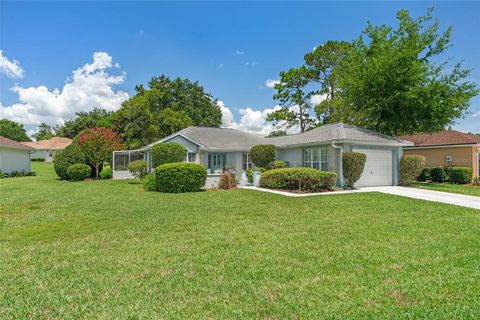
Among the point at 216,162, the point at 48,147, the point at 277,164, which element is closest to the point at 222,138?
the point at 216,162

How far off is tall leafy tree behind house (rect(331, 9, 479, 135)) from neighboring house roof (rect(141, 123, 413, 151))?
13.1ft

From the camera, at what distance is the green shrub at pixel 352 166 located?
1622 centimetres

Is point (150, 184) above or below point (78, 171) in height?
below

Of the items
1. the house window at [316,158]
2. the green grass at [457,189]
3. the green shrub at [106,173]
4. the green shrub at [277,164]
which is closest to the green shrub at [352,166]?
the house window at [316,158]

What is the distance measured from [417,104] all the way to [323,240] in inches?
755

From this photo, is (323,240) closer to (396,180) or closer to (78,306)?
(78,306)

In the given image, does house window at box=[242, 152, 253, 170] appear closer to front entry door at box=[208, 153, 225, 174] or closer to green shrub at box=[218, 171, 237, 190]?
front entry door at box=[208, 153, 225, 174]

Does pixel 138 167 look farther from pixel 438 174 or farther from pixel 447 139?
pixel 447 139

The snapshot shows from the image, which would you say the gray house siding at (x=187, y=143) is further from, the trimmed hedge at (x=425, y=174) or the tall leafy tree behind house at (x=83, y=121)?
the tall leafy tree behind house at (x=83, y=121)

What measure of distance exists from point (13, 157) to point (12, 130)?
181 feet

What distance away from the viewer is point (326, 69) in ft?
113

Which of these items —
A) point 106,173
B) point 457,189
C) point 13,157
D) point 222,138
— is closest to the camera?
point 457,189

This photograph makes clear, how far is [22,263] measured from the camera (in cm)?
497

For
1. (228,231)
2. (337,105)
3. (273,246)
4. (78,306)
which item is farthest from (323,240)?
(337,105)
